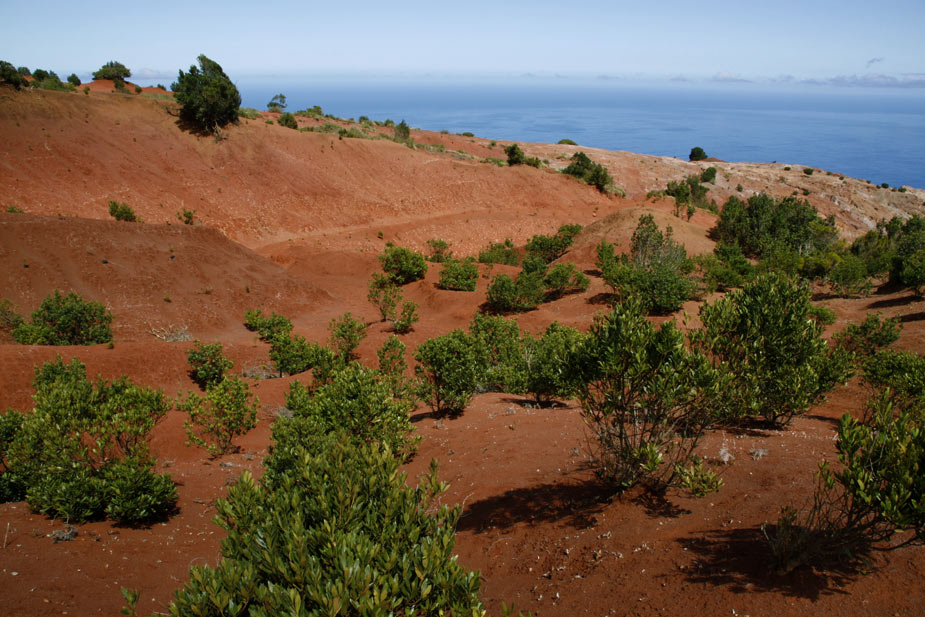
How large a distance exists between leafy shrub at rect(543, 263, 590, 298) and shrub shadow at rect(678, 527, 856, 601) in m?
21.2

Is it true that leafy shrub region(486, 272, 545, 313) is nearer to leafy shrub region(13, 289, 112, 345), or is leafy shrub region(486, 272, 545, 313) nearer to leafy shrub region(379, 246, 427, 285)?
leafy shrub region(379, 246, 427, 285)

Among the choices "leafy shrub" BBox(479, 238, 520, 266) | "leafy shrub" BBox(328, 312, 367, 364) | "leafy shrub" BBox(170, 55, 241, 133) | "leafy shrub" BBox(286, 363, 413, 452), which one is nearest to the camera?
"leafy shrub" BBox(286, 363, 413, 452)

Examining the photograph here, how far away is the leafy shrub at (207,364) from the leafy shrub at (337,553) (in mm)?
12840

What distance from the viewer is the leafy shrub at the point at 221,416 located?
38.3 feet

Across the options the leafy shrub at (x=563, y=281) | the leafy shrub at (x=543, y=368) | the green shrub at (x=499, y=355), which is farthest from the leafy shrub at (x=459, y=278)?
the leafy shrub at (x=543, y=368)

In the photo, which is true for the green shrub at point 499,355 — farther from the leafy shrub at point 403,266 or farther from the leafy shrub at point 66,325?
the leafy shrub at point 66,325

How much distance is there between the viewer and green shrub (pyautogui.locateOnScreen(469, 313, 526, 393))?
14.6m

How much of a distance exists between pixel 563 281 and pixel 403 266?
372 inches

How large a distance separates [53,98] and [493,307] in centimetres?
3745

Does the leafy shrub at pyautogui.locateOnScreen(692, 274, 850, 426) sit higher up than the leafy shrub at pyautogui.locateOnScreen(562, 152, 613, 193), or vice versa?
the leafy shrub at pyautogui.locateOnScreen(562, 152, 613, 193)

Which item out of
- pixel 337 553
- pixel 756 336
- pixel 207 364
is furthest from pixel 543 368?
pixel 207 364

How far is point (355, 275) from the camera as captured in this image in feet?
104

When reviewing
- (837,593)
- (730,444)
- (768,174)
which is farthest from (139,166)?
(768,174)

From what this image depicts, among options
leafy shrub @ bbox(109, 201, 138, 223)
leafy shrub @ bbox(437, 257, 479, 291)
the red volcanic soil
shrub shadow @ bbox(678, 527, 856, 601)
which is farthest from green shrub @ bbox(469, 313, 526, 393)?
leafy shrub @ bbox(109, 201, 138, 223)
